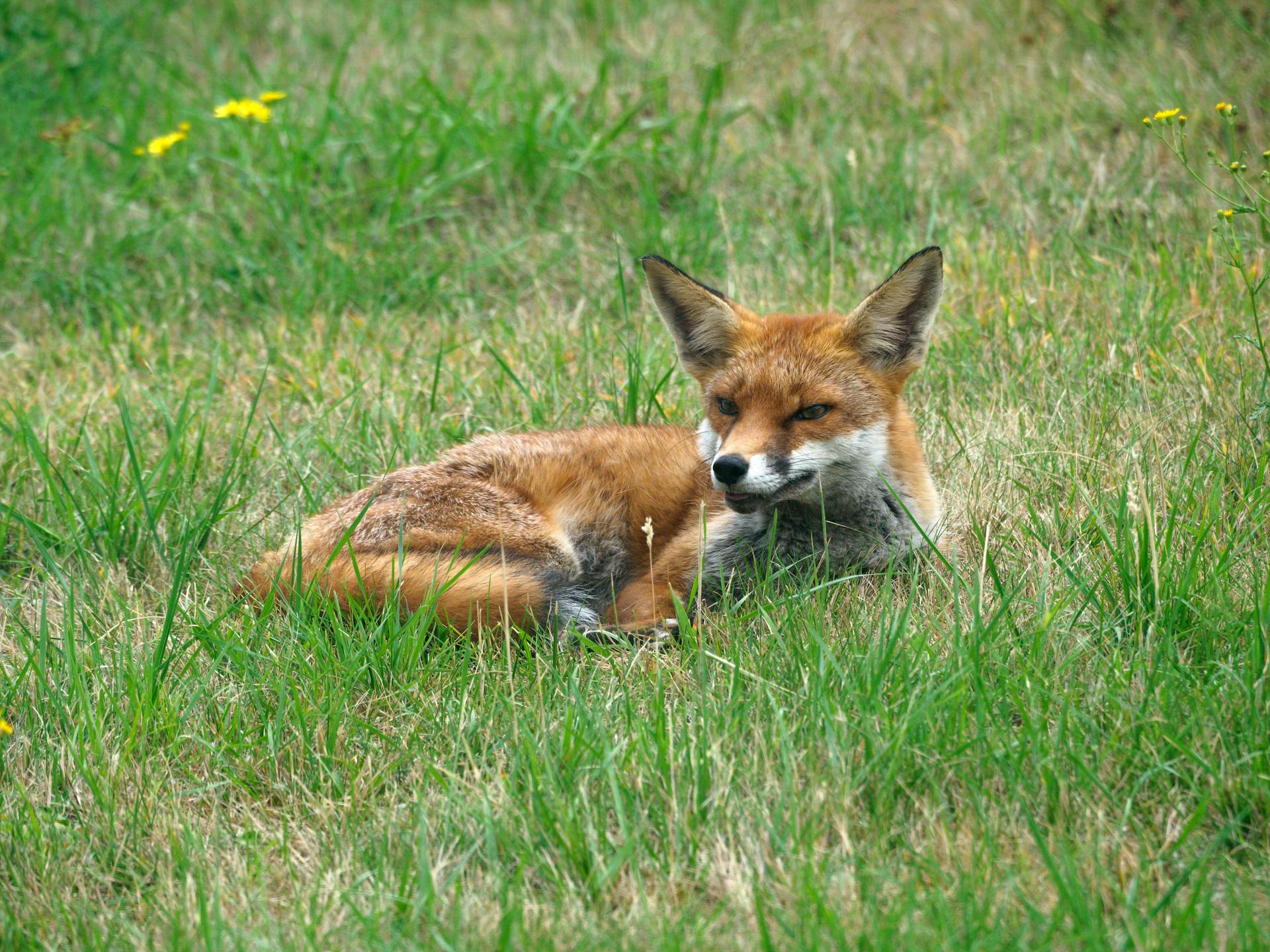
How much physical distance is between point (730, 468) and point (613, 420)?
163 centimetres

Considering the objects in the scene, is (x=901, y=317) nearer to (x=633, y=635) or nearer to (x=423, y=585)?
(x=633, y=635)

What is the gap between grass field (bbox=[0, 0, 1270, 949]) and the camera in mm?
2486

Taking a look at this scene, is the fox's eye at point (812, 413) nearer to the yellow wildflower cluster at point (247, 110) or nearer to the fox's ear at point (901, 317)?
the fox's ear at point (901, 317)

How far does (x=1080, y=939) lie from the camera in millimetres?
2096

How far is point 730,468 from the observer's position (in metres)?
3.26

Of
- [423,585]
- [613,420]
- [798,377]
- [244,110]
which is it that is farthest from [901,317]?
[244,110]

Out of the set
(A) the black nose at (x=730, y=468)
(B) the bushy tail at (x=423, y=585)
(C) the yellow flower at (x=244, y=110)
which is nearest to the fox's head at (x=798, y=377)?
(A) the black nose at (x=730, y=468)

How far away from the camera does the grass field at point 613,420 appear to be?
2486 mm

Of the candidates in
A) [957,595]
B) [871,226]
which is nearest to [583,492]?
[957,595]

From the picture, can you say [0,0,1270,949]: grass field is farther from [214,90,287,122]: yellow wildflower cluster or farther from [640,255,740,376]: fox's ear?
[640,255,740,376]: fox's ear

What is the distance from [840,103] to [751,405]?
4017mm

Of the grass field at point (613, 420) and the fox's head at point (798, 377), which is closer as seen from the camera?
the grass field at point (613, 420)

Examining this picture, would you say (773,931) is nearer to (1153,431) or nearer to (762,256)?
(1153,431)

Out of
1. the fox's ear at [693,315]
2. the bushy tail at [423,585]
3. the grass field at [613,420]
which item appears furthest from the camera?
the fox's ear at [693,315]
